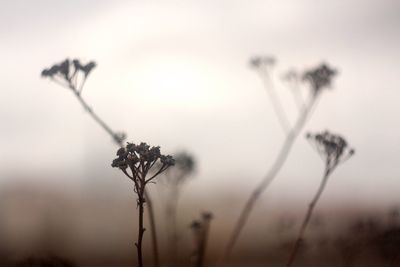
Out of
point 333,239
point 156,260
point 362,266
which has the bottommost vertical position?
point 156,260

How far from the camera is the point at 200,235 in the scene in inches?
235

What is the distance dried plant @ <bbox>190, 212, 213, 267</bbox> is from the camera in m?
5.66

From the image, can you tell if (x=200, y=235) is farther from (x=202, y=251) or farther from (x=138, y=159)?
(x=138, y=159)

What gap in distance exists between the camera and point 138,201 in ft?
14.4

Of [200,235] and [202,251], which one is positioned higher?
[200,235]

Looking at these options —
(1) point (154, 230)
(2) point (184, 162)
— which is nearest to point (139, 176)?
(1) point (154, 230)

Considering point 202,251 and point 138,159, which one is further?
point 202,251

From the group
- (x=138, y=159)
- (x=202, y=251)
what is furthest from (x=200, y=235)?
(x=138, y=159)

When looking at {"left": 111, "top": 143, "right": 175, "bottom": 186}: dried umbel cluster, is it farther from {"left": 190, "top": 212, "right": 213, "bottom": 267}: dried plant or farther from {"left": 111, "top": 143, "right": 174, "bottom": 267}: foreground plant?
{"left": 190, "top": 212, "right": 213, "bottom": 267}: dried plant

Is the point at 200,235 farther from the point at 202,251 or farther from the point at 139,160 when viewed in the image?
the point at 139,160

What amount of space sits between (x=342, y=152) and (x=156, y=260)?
7.49ft

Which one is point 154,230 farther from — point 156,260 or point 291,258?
point 291,258

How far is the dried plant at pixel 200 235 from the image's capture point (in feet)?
18.6

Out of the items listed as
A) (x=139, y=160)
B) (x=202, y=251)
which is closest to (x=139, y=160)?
(x=139, y=160)
